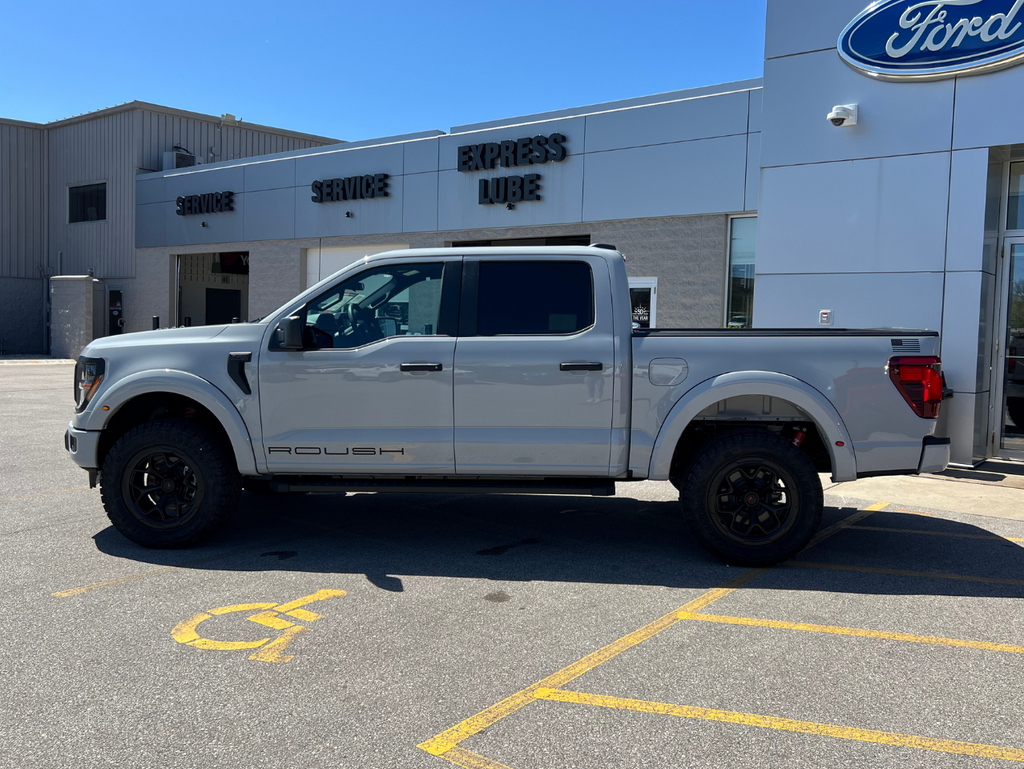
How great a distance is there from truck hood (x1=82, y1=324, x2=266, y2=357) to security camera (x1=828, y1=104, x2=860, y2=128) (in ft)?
24.6

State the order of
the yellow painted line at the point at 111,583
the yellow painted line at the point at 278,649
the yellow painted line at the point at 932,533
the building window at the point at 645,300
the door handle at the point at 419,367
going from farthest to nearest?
the building window at the point at 645,300 → the yellow painted line at the point at 932,533 → the door handle at the point at 419,367 → the yellow painted line at the point at 111,583 → the yellow painted line at the point at 278,649

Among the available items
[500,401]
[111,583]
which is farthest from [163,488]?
[500,401]

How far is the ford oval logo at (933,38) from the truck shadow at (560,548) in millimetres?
5222

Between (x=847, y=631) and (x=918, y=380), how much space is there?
1900 millimetres

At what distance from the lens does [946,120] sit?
32.5 feet

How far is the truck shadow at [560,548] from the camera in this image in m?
5.66

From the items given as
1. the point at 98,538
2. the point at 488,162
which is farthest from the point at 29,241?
the point at 98,538

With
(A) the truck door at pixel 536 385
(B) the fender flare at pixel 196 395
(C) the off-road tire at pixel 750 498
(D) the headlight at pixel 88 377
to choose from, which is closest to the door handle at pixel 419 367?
(A) the truck door at pixel 536 385

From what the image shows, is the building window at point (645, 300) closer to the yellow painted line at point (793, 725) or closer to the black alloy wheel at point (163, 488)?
the black alloy wheel at point (163, 488)

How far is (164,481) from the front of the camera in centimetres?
611

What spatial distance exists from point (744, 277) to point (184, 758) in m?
13.6

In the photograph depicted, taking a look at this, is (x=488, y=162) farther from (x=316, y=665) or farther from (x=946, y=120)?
(x=316, y=665)

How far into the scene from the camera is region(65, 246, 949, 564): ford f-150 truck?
5.80 meters

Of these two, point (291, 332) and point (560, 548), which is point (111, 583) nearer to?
point (291, 332)
